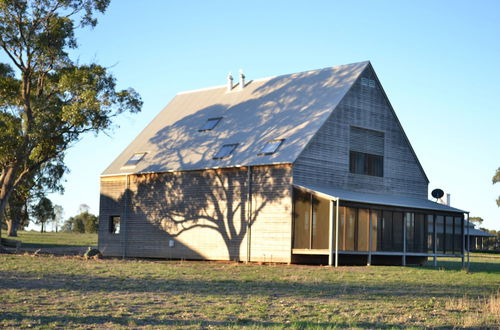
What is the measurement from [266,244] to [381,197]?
6.09 meters

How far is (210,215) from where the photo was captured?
1318 inches

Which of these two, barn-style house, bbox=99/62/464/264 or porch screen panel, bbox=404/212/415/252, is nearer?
barn-style house, bbox=99/62/464/264

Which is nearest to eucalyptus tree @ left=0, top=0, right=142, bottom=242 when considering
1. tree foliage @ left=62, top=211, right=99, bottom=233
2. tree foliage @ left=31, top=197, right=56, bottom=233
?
tree foliage @ left=31, top=197, right=56, bottom=233

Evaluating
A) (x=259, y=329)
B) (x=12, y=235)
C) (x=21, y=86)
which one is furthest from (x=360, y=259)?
(x=12, y=235)

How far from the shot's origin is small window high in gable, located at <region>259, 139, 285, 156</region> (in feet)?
103

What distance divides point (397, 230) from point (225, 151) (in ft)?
28.6

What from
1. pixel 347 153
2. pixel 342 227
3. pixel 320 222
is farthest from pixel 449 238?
pixel 320 222

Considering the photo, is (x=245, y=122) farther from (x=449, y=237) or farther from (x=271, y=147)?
(x=449, y=237)

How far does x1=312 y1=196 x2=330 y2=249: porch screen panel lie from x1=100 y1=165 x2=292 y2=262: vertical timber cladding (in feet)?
3.74

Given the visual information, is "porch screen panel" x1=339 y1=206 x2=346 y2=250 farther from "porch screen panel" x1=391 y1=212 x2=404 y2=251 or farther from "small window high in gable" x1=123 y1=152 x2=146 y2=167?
"small window high in gable" x1=123 y1=152 x2=146 y2=167

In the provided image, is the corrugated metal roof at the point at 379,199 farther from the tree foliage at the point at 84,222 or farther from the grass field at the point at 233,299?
the tree foliage at the point at 84,222

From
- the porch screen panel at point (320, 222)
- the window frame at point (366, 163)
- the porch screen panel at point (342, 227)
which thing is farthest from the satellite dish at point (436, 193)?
the porch screen panel at point (320, 222)

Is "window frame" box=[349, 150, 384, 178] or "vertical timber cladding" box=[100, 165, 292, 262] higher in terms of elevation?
"window frame" box=[349, 150, 384, 178]

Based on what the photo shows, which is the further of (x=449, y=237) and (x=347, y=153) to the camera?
(x=449, y=237)
